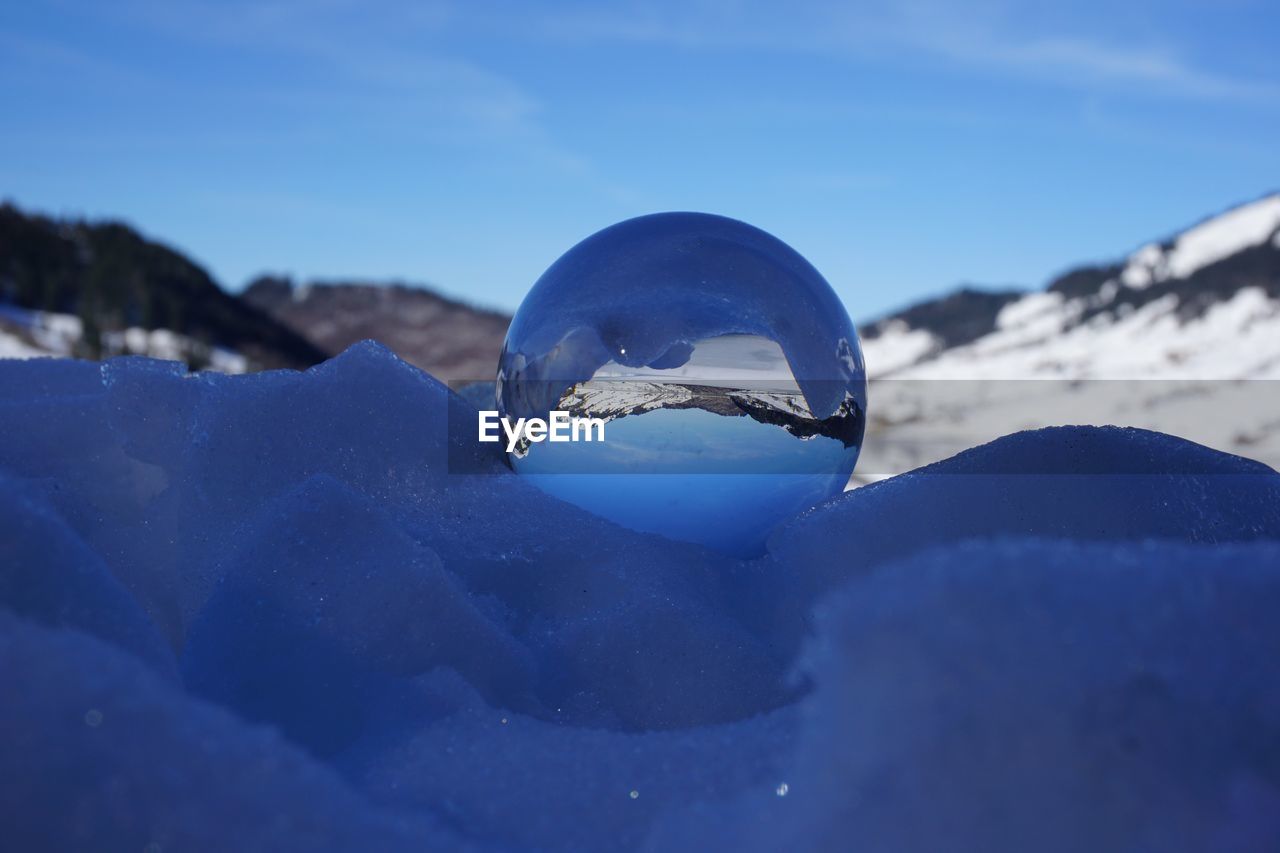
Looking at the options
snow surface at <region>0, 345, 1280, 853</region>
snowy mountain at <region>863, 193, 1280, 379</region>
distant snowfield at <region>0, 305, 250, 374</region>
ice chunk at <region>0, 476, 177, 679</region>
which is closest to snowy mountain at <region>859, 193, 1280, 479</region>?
snowy mountain at <region>863, 193, 1280, 379</region>

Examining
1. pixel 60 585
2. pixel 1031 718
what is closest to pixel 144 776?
pixel 60 585

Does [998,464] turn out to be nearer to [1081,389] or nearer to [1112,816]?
[1112,816]

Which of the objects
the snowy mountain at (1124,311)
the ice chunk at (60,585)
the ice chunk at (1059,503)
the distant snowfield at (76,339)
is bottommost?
the ice chunk at (60,585)

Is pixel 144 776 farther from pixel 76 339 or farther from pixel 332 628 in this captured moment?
pixel 76 339

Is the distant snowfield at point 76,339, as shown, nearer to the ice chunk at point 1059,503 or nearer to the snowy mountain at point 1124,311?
the snowy mountain at point 1124,311

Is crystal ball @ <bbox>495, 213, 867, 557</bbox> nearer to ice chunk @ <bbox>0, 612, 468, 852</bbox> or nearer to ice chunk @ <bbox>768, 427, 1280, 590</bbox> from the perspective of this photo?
ice chunk @ <bbox>768, 427, 1280, 590</bbox>

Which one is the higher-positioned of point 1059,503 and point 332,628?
point 1059,503

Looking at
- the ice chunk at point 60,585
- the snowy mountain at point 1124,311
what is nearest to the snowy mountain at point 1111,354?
the snowy mountain at point 1124,311

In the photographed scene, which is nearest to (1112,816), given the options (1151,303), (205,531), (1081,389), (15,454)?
(205,531)
